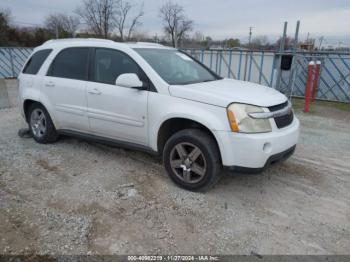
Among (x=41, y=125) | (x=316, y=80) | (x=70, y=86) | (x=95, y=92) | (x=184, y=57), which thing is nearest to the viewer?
(x=95, y=92)

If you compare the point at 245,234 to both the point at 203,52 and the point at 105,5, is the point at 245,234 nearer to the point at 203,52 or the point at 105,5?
the point at 203,52

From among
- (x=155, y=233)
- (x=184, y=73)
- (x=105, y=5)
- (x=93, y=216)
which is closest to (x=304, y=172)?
(x=184, y=73)

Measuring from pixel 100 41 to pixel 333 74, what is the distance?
35.4 feet

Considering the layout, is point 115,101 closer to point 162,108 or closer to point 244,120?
point 162,108

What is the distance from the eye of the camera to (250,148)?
297 cm

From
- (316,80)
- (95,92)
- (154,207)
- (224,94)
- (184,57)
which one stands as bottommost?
(154,207)

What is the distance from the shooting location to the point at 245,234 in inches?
107

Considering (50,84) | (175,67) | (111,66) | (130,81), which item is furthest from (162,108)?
(50,84)

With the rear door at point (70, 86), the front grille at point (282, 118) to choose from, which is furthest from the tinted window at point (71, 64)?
the front grille at point (282, 118)

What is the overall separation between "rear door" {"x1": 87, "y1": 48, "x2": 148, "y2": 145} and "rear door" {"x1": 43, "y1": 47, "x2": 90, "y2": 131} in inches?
6.8

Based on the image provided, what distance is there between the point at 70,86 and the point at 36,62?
1.14 m

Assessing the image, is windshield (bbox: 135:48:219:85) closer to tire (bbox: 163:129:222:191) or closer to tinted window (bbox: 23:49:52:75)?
tire (bbox: 163:129:222:191)

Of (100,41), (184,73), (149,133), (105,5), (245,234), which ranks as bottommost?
(245,234)

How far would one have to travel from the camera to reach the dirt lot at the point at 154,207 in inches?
101
